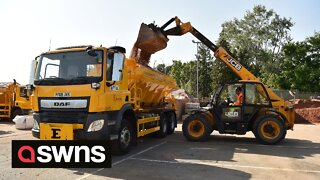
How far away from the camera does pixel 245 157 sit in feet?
30.6

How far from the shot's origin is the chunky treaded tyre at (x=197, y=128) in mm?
12023

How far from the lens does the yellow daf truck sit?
26.8 ft

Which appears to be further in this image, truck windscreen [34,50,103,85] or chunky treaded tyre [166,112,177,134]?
chunky treaded tyre [166,112,177,134]

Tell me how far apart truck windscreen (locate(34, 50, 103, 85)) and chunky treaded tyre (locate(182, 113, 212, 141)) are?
4.96m

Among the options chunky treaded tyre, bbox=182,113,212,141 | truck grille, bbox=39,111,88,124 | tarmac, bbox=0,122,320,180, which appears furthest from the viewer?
chunky treaded tyre, bbox=182,113,212,141

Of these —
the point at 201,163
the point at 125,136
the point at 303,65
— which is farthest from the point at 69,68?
the point at 303,65

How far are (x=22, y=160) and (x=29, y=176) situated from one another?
499mm

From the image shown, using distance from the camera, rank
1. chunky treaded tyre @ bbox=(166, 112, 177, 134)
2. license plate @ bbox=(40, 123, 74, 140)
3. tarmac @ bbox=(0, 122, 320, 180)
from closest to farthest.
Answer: tarmac @ bbox=(0, 122, 320, 180) < license plate @ bbox=(40, 123, 74, 140) < chunky treaded tyre @ bbox=(166, 112, 177, 134)

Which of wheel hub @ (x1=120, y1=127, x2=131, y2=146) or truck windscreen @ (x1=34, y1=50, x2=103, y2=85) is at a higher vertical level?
truck windscreen @ (x1=34, y1=50, x2=103, y2=85)

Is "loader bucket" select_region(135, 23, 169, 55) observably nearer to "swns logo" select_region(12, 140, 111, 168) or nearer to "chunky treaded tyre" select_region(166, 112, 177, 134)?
"chunky treaded tyre" select_region(166, 112, 177, 134)

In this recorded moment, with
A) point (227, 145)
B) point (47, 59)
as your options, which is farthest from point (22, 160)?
point (227, 145)

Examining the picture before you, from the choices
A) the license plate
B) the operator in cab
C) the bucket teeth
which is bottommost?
the license plate

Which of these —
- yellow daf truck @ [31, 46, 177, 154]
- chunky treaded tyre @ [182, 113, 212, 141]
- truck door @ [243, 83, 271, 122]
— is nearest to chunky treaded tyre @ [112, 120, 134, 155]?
yellow daf truck @ [31, 46, 177, 154]

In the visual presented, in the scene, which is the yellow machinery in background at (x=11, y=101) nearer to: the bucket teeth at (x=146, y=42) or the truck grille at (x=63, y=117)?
the bucket teeth at (x=146, y=42)
